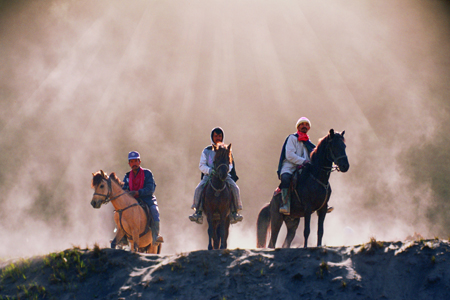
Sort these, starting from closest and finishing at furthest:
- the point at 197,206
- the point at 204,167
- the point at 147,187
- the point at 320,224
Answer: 1. the point at 320,224
2. the point at 197,206
3. the point at 204,167
4. the point at 147,187

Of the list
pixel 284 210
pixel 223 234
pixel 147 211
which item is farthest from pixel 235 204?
pixel 147 211

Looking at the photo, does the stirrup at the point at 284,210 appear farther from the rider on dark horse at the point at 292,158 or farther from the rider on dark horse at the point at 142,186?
the rider on dark horse at the point at 142,186

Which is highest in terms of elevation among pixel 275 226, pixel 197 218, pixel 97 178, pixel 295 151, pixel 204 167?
pixel 295 151

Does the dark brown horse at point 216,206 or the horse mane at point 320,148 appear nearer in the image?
the horse mane at point 320,148

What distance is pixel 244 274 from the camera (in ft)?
33.8

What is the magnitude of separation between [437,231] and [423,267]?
1264 inches

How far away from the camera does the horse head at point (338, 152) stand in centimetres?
1135

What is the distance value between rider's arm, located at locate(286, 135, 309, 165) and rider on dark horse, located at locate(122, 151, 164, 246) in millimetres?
4696

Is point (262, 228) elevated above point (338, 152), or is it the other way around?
point (338, 152)

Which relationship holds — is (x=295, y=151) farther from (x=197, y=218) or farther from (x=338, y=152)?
(x=197, y=218)

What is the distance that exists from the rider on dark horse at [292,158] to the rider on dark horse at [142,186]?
4.28m

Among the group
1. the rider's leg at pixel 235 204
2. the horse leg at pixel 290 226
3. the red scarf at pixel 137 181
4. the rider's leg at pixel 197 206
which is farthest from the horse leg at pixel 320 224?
the red scarf at pixel 137 181

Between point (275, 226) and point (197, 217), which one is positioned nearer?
point (197, 217)

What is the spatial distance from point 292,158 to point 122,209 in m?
5.26
